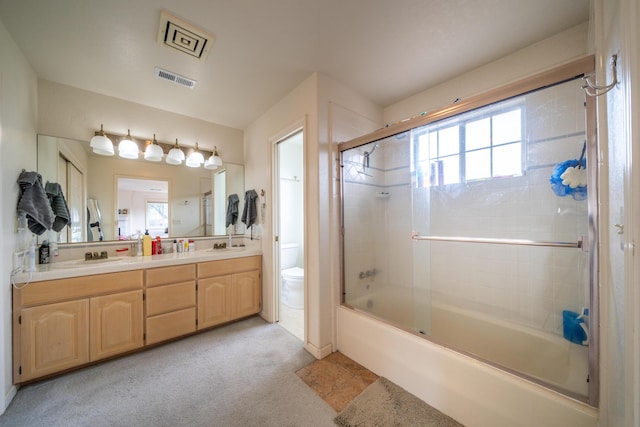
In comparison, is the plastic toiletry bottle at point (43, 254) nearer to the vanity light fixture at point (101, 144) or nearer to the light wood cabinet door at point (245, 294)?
the vanity light fixture at point (101, 144)

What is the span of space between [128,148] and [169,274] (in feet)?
4.54

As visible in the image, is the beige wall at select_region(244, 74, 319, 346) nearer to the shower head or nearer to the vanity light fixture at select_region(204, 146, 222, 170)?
the vanity light fixture at select_region(204, 146, 222, 170)

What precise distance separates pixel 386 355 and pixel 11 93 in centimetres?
321

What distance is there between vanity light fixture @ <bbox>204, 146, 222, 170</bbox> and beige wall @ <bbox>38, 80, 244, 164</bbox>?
0.09m

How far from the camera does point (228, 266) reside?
2461mm

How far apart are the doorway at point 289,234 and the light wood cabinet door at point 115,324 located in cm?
127

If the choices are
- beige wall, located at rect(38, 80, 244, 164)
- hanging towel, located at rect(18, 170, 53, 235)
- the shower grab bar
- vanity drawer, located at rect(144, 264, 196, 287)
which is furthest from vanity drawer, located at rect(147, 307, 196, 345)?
the shower grab bar

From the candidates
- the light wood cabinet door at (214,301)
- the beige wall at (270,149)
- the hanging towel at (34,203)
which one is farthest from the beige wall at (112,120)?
the light wood cabinet door at (214,301)

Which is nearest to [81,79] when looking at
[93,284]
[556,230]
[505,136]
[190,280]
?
[93,284]

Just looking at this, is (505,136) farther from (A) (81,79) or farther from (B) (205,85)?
(A) (81,79)

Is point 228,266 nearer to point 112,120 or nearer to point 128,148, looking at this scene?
point 128,148

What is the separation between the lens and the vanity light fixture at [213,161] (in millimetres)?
2783

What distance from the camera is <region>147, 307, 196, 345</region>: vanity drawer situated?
200 centimetres

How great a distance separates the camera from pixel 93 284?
1761mm
